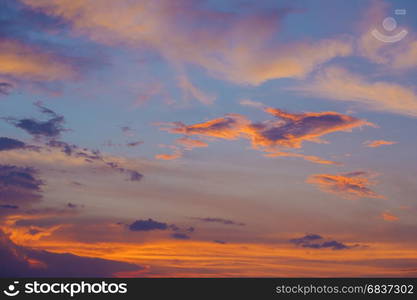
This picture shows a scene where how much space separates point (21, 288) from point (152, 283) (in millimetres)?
13872

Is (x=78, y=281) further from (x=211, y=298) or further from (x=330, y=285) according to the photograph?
(x=330, y=285)

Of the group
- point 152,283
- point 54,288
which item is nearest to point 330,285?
point 152,283

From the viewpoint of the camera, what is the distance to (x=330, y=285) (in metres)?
62.7

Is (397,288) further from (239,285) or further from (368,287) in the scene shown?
(239,285)

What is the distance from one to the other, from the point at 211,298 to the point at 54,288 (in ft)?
53.7

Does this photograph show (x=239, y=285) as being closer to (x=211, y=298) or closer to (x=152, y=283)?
(x=211, y=298)

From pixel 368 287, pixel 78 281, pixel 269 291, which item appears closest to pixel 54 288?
pixel 78 281

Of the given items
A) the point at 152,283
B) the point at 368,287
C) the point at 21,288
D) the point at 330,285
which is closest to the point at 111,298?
the point at 152,283

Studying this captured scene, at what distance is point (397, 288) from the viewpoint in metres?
62.7

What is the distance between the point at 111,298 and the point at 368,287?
26.6m

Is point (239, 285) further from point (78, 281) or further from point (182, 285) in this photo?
point (78, 281)

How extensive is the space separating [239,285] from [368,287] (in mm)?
13420

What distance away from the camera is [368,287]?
205 feet

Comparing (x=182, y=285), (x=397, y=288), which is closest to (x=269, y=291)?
(x=182, y=285)
